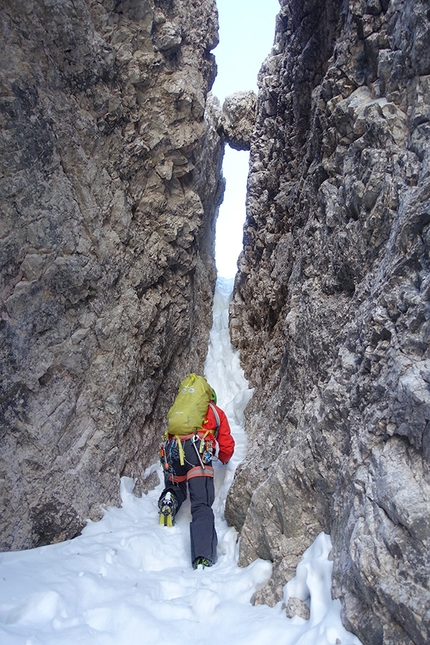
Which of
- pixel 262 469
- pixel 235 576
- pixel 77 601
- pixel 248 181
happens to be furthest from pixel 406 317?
pixel 248 181

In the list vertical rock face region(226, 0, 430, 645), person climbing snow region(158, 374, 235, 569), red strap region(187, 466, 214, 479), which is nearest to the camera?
vertical rock face region(226, 0, 430, 645)

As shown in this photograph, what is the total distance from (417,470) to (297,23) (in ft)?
30.2

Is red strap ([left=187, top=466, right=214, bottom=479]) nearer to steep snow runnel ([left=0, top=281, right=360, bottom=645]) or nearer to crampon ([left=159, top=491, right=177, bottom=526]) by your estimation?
crampon ([left=159, top=491, right=177, bottom=526])

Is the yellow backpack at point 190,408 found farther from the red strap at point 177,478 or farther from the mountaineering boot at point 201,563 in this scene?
the mountaineering boot at point 201,563

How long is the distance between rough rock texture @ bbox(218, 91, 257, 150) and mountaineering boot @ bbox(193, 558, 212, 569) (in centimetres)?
1074

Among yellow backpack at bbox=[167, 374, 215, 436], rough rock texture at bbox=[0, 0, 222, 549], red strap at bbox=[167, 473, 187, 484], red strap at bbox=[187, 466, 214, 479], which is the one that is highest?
rough rock texture at bbox=[0, 0, 222, 549]

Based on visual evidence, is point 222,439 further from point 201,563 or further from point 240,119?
point 240,119

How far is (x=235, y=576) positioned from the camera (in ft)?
13.3

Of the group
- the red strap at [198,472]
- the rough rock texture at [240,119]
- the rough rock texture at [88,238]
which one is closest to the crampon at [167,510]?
the red strap at [198,472]

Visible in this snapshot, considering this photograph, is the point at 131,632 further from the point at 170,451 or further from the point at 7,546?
the point at 170,451

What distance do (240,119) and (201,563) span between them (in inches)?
445

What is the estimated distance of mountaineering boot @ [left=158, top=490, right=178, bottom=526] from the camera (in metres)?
5.29

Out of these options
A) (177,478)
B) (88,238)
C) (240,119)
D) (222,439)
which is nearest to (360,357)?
(222,439)

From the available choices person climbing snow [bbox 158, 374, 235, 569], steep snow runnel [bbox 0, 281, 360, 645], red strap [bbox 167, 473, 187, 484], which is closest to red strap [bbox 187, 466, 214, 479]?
person climbing snow [bbox 158, 374, 235, 569]
